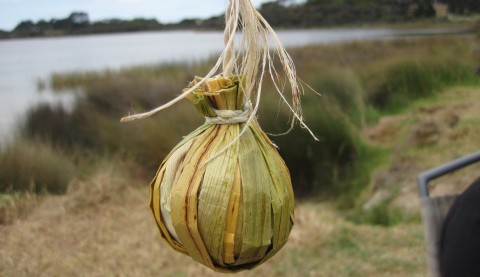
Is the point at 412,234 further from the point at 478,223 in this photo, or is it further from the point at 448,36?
the point at 448,36

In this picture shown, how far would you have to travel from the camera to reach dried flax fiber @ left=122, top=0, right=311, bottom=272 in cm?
108

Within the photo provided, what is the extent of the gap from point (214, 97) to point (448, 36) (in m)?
13.7

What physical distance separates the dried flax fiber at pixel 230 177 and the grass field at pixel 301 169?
0.23 m

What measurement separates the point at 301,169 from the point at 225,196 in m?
6.08

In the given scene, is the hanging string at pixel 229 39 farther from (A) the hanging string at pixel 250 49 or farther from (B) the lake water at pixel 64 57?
(B) the lake water at pixel 64 57

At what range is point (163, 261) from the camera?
416cm

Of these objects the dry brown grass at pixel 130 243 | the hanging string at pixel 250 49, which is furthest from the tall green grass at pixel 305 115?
the hanging string at pixel 250 49

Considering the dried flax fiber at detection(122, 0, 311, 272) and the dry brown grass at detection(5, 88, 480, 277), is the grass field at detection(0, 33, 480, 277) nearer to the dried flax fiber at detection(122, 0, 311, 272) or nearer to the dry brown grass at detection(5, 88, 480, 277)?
the dry brown grass at detection(5, 88, 480, 277)

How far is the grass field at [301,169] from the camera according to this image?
4145 mm

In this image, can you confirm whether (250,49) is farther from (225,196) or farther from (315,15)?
(315,15)

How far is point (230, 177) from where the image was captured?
1069 mm

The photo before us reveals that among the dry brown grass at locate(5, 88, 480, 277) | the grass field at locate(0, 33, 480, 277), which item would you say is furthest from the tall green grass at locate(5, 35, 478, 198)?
the dry brown grass at locate(5, 88, 480, 277)

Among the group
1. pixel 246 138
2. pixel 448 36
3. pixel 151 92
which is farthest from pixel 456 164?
pixel 448 36

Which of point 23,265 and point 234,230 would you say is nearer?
point 234,230
